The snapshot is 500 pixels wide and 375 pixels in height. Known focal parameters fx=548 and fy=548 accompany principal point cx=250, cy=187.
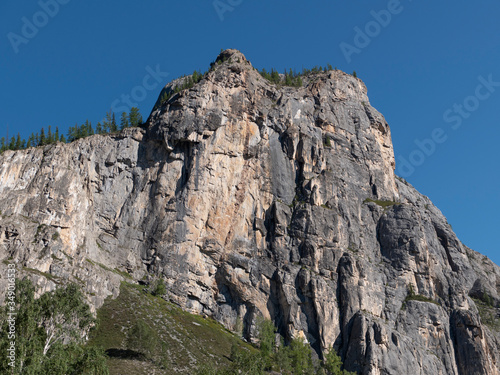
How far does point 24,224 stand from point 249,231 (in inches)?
2005

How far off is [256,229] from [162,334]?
4068cm

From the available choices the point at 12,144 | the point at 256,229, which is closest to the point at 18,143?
the point at 12,144

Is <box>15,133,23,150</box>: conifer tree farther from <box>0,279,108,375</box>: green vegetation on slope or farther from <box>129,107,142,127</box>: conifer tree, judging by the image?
<box>0,279,108,375</box>: green vegetation on slope

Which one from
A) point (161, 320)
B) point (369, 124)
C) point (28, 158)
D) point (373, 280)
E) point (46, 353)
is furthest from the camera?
point (369, 124)

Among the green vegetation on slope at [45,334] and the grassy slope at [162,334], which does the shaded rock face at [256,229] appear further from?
the green vegetation on slope at [45,334]

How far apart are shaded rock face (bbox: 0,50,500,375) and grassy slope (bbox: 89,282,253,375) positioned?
4.57 meters

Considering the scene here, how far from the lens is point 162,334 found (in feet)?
329

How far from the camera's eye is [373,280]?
129 meters

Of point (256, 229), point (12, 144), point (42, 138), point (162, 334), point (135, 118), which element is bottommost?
point (162, 334)

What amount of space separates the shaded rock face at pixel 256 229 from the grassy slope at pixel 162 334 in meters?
4.57

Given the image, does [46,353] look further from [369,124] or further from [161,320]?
[369,124]

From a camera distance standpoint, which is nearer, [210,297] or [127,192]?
[210,297]

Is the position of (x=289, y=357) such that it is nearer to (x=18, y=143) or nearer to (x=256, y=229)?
(x=256, y=229)

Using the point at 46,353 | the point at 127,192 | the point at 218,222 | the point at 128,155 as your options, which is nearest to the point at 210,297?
the point at 218,222
